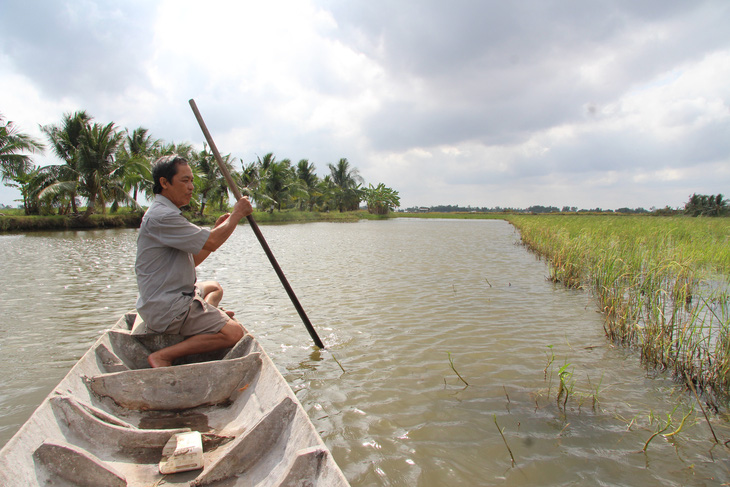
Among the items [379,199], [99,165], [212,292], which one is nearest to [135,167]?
[99,165]

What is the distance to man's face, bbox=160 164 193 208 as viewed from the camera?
277 cm

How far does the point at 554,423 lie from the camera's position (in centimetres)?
261

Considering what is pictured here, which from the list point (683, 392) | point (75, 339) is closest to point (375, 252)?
point (75, 339)

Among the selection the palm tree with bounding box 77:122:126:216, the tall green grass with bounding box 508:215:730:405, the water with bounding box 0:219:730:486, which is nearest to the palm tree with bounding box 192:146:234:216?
the palm tree with bounding box 77:122:126:216

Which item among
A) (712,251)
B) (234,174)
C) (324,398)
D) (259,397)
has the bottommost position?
(324,398)

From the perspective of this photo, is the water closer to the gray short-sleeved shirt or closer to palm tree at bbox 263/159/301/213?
the gray short-sleeved shirt

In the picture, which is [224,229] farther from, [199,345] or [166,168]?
[199,345]

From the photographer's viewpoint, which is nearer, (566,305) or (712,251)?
(566,305)

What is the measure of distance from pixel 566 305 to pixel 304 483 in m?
5.15

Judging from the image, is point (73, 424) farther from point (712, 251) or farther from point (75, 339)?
point (712, 251)

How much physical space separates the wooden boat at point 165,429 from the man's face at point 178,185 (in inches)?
43.3

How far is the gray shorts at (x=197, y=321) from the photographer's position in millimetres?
2823

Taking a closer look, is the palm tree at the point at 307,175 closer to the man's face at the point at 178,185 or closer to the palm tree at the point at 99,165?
the palm tree at the point at 99,165

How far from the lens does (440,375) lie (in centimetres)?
336
